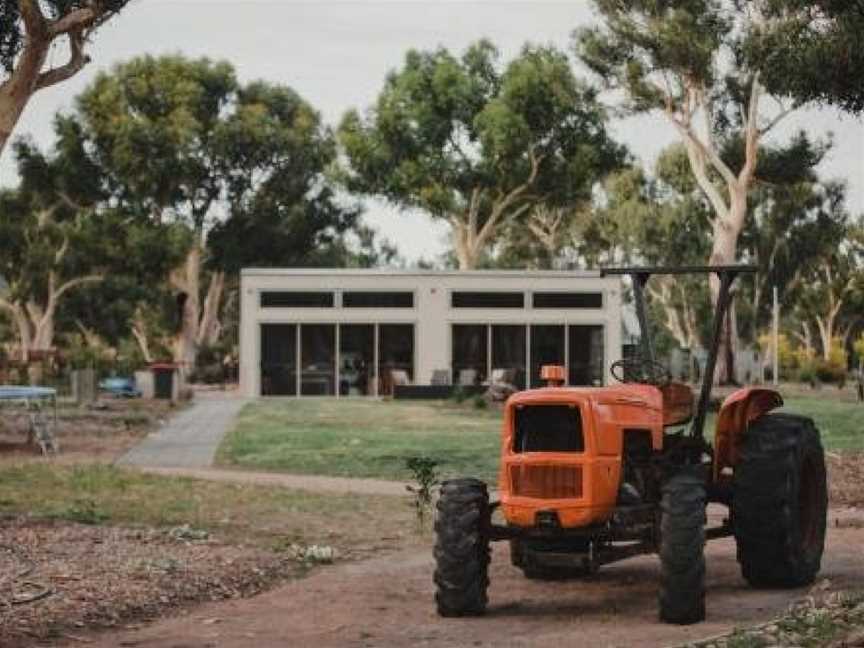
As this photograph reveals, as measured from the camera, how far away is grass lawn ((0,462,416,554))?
12164 millimetres

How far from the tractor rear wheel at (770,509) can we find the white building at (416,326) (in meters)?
34.2

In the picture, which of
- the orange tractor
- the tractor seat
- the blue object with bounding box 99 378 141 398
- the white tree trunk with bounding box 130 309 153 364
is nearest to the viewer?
the orange tractor

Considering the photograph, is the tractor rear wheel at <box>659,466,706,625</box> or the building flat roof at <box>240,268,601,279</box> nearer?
the tractor rear wheel at <box>659,466,706,625</box>

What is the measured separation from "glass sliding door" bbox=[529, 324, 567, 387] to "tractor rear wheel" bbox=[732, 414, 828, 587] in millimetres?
34789

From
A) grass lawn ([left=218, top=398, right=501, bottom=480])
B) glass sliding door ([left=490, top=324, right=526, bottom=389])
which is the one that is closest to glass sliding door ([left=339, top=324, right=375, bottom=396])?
glass sliding door ([left=490, top=324, right=526, bottom=389])

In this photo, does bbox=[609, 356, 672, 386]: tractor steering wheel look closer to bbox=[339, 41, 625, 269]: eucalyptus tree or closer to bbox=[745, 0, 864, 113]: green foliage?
bbox=[745, 0, 864, 113]: green foliage

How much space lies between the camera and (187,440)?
75.2ft

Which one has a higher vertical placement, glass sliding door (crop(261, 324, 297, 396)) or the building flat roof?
the building flat roof

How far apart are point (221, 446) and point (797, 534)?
44.7ft

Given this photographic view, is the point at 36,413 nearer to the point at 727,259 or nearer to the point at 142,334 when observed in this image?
the point at 727,259

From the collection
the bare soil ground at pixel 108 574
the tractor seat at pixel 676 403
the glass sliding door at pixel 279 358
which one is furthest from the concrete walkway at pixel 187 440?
the tractor seat at pixel 676 403

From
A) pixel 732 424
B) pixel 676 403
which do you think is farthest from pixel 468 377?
pixel 676 403

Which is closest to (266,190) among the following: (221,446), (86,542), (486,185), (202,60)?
(202,60)

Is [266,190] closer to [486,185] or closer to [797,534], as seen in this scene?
[486,185]
